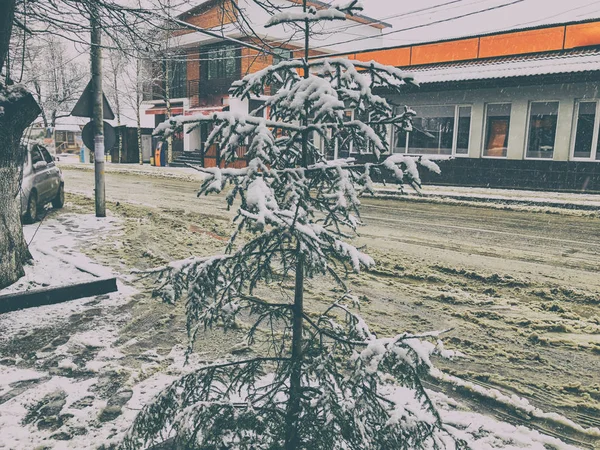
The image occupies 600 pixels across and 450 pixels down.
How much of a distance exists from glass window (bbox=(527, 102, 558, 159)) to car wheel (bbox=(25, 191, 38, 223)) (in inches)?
640

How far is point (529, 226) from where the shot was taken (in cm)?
1085

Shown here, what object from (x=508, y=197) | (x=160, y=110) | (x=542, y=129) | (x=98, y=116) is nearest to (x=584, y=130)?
(x=542, y=129)

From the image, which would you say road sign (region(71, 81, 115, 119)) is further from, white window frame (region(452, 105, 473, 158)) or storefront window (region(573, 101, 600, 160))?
storefront window (region(573, 101, 600, 160))

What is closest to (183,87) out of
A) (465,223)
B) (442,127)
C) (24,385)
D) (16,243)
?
(442,127)

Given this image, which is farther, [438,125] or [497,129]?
[438,125]

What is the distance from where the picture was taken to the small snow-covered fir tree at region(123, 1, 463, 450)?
5.99 ft

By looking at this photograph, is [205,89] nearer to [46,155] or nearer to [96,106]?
[46,155]

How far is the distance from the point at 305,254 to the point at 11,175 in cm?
511

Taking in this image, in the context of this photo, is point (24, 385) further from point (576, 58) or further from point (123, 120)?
point (123, 120)

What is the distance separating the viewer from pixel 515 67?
1725 cm

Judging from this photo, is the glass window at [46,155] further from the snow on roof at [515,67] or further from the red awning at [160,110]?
the red awning at [160,110]

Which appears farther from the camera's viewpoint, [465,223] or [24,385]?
[465,223]

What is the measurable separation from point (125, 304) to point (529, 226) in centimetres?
916

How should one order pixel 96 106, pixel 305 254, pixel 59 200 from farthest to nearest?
1. pixel 59 200
2. pixel 96 106
3. pixel 305 254
